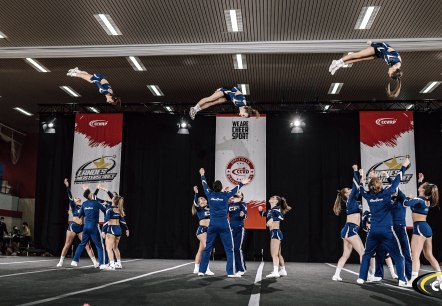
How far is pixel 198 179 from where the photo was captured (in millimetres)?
16375

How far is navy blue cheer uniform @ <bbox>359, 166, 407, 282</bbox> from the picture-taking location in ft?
21.9

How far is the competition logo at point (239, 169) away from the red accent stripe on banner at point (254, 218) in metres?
1.01

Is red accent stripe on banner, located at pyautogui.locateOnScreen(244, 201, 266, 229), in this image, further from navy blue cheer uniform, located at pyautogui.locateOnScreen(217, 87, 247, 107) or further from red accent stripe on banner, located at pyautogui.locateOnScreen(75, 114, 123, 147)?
navy blue cheer uniform, located at pyautogui.locateOnScreen(217, 87, 247, 107)

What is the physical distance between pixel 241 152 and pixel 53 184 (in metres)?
7.34

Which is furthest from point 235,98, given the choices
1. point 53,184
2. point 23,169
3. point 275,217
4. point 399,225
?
point 23,169

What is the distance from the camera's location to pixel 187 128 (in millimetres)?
16172

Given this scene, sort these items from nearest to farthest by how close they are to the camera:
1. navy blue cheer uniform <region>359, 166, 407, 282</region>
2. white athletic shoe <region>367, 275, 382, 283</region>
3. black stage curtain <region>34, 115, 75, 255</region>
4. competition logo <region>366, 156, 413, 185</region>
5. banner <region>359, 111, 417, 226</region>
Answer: navy blue cheer uniform <region>359, 166, 407, 282</region>, white athletic shoe <region>367, 275, 382, 283</region>, competition logo <region>366, 156, 413, 185</region>, banner <region>359, 111, 417, 226</region>, black stage curtain <region>34, 115, 75, 255</region>

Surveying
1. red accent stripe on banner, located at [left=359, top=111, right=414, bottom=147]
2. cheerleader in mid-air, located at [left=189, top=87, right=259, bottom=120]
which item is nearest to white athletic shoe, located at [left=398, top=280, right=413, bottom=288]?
cheerleader in mid-air, located at [left=189, top=87, right=259, bottom=120]

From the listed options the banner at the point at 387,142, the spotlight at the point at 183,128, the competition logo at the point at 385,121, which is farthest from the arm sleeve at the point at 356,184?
the spotlight at the point at 183,128

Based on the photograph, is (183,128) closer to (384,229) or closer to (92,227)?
(92,227)

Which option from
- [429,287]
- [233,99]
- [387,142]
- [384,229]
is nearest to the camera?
[384,229]

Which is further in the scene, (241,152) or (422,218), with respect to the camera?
(241,152)

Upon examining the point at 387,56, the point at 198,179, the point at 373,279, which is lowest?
the point at 373,279

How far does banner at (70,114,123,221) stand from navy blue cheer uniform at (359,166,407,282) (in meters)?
11.0
